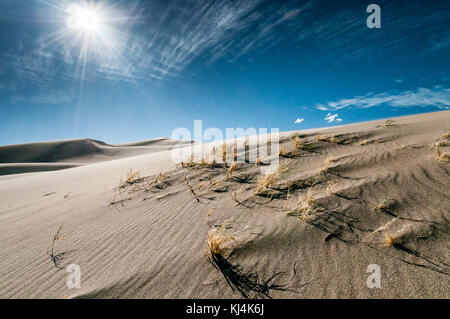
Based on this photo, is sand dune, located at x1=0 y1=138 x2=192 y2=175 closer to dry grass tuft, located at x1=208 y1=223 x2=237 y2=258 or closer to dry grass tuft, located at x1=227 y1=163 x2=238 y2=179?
dry grass tuft, located at x1=227 y1=163 x2=238 y2=179

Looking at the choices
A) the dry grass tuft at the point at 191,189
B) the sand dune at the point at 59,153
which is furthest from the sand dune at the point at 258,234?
the sand dune at the point at 59,153

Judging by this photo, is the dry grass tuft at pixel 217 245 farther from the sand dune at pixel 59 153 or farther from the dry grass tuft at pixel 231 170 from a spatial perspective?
the sand dune at pixel 59 153

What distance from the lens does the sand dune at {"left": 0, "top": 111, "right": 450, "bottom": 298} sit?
1470 millimetres

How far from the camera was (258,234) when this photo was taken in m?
1.93

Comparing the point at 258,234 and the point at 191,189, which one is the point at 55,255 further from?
the point at 258,234

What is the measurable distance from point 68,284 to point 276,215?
1936 mm

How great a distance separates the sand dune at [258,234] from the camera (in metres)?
1.47

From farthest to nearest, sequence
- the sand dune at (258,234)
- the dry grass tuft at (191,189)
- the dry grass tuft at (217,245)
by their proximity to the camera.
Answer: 1. the dry grass tuft at (191,189)
2. the dry grass tuft at (217,245)
3. the sand dune at (258,234)

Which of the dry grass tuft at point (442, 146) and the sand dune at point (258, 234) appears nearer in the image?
the sand dune at point (258, 234)

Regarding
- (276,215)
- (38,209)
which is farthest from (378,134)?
(38,209)

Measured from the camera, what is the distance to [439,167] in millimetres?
2598

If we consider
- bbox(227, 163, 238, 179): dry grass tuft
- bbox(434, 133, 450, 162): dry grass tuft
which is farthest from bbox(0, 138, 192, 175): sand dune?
bbox(434, 133, 450, 162): dry grass tuft

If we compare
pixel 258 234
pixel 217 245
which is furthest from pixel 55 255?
pixel 258 234
